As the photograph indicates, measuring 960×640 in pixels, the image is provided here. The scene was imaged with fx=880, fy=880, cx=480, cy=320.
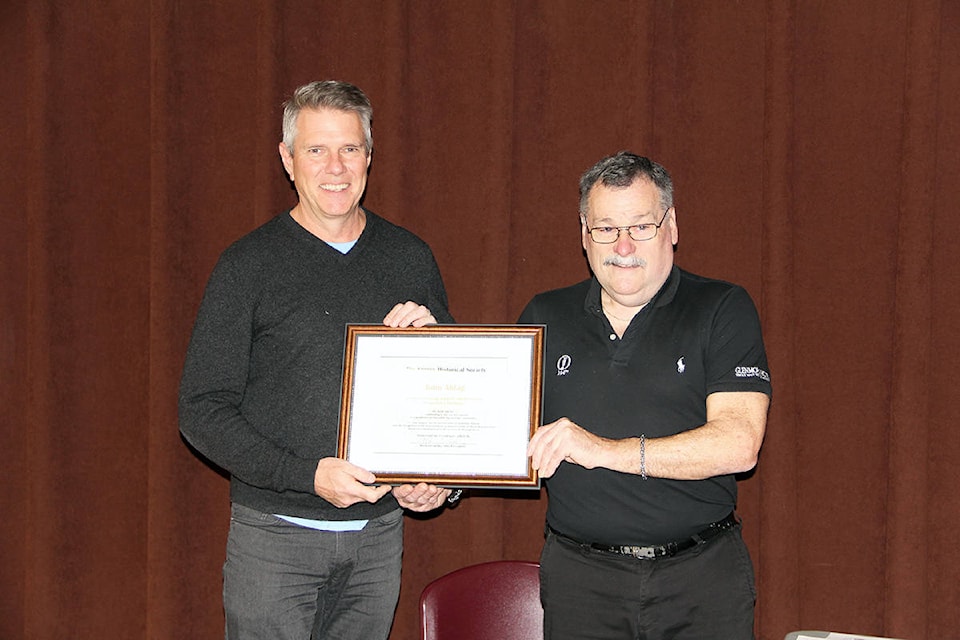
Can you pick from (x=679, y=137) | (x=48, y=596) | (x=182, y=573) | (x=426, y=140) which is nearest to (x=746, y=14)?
(x=679, y=137)

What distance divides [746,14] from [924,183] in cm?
90

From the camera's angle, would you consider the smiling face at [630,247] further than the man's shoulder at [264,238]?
No

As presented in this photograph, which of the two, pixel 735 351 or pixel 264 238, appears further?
pixel 264 238

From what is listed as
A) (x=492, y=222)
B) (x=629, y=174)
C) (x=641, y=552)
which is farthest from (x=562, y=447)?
(x=492, y=222)

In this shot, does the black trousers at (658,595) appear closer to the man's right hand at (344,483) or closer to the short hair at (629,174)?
the man's right hand at (344,483)

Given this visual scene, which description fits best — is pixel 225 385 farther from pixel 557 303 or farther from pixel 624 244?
pixel 624 244

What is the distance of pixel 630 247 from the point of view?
2.44m

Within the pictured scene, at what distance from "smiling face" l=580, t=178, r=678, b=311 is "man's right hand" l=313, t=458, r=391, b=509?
87cm

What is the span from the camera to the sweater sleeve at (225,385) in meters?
2.48

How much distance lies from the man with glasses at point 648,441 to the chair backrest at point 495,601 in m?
0.39

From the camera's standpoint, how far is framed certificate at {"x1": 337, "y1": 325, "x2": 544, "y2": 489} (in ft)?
7.97

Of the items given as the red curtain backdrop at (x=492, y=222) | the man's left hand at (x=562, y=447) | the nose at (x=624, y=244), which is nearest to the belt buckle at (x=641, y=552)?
the man's left hand at (x=562, y=447)

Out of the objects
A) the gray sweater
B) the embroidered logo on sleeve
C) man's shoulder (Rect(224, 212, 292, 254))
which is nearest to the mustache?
the embroidered logo on sleeve

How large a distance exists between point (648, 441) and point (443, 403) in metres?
0.58
